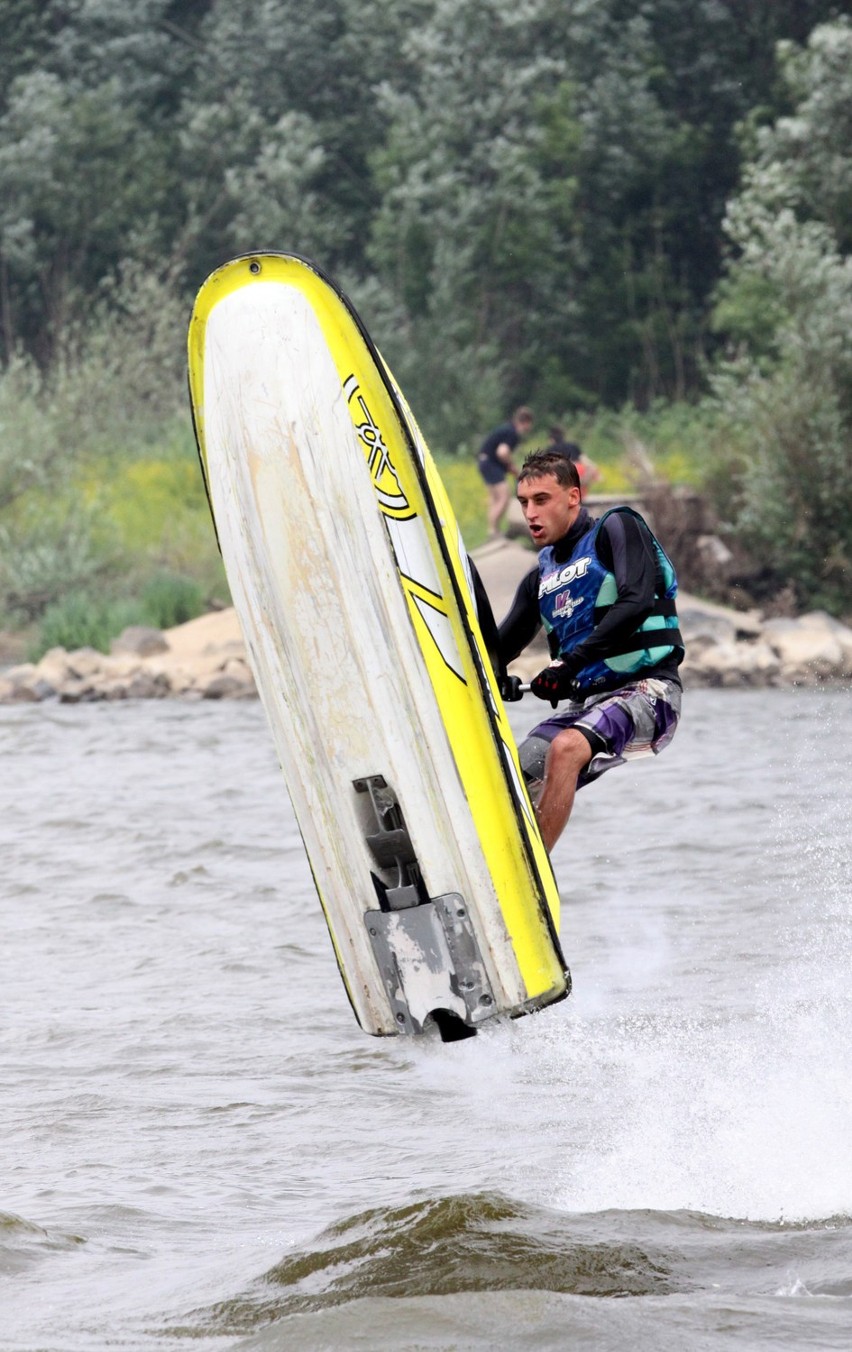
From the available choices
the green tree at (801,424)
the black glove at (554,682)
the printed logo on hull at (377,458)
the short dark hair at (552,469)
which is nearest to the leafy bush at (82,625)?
the green tree at (801,424)

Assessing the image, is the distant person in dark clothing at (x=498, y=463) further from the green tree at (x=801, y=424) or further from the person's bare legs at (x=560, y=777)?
the person's bare legs at (x=560, y=777)

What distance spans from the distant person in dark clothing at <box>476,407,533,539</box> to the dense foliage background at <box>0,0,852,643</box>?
18.6 ft

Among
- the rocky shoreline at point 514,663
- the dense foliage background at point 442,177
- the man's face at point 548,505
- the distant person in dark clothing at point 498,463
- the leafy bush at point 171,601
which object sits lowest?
the rocky shoreline at point 514,663

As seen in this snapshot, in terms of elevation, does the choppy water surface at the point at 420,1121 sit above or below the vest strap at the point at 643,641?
below

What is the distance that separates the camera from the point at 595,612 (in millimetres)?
5895

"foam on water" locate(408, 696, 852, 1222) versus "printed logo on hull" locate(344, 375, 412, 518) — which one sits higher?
"printed logo on hull" locate(344, 375, 412, 518)

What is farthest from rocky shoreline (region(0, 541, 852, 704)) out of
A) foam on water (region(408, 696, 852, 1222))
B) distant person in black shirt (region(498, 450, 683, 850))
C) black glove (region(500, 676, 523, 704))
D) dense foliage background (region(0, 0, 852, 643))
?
black glove (region(500, 676, 523, 704))

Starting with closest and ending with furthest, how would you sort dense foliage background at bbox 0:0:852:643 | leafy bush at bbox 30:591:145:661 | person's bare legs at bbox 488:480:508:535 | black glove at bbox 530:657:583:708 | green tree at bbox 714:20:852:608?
black glove at bbox 530:657:583:708
green tree at bbox 714:20:852:608
leafy bush at bbox 30:591:145:661
person's bare legs at bbox 488:480:508:535
dense foliage background at bbox 0:0:852:643

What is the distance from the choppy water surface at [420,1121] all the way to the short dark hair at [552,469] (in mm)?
1639

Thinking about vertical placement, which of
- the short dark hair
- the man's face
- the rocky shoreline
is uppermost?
the short dark hair

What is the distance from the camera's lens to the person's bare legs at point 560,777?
19.1 feet

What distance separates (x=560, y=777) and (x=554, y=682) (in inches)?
12.0

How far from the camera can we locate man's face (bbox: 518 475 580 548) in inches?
230

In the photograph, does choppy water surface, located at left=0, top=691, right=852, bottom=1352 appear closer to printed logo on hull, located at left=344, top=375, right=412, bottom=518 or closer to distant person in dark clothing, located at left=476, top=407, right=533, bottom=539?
printed logo on hull, located at left=344, top=375, right=412, bottom=518
